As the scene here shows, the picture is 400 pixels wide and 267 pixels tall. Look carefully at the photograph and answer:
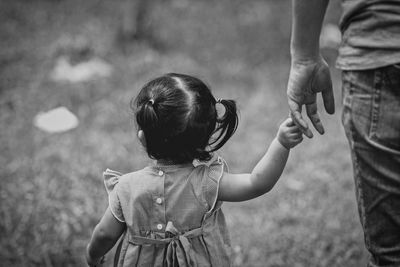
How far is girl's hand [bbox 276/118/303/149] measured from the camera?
1664mm

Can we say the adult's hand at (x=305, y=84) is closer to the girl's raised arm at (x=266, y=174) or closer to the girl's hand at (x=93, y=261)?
the girl's raised arm at (x=266, y=174)

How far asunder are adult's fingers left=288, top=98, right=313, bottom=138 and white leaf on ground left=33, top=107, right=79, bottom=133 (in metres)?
3.34

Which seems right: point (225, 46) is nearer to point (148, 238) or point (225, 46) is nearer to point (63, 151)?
point (63, 151)

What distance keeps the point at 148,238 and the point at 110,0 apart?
7318mm

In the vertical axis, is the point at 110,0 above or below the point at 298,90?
above

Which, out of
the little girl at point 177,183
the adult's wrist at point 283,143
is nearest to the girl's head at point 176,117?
the little girl at point 177,183

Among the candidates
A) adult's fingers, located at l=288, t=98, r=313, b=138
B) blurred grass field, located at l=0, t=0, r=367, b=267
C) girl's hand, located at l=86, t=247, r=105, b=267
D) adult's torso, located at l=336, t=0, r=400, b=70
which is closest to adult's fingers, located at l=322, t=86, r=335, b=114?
adult's fingers, located at l=288, t=98, r=313, b=138

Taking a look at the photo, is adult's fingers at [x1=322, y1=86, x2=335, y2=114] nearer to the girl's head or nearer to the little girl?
the little girl

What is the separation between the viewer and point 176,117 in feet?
5.46

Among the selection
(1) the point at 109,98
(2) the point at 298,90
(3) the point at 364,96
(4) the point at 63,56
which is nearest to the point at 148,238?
(2) the point at 298,90

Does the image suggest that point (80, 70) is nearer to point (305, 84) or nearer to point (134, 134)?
point (134, 134)

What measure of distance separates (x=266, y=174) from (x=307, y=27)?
0.53m

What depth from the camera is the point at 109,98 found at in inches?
208

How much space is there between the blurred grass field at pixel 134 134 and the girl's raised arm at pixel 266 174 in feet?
4.48
